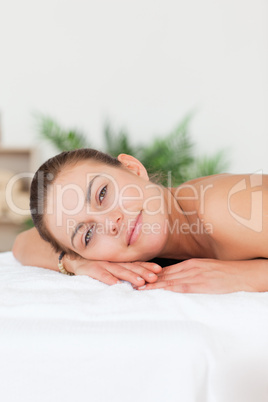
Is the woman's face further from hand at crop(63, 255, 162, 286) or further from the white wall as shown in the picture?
the white wall

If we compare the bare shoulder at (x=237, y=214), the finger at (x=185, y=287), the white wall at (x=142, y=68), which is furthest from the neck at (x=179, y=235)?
the white wall at (x=142, y=68)

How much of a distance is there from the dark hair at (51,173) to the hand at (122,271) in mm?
217

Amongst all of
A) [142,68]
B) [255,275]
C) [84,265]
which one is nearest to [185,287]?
[255,275]

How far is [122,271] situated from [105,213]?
0.61 feet

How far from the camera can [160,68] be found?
4.23 meters

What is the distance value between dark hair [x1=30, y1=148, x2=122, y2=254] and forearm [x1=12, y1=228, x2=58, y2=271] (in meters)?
0.11

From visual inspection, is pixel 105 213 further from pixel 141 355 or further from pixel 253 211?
pixel 141 355

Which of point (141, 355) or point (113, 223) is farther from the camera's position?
point (113, 223)

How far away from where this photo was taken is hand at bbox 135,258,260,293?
1160 millimetres

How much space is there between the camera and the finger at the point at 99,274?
1.28 metres

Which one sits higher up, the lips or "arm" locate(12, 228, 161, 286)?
the lips

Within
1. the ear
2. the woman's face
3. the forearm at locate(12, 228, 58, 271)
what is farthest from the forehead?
the forearm at locate(12, 228, 58, 271)

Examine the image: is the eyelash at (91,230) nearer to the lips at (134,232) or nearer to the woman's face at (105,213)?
the woman's face at (105,213)

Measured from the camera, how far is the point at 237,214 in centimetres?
131
